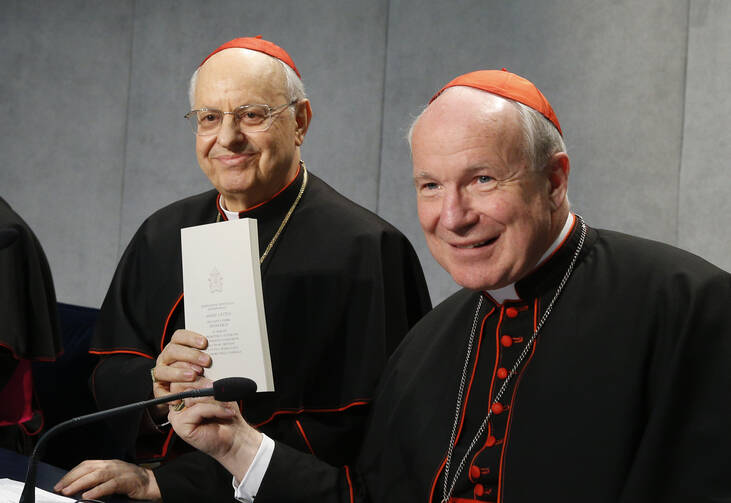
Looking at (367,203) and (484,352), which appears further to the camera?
(367,203)

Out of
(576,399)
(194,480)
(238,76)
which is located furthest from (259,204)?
(576,399)

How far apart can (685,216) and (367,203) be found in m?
1.74

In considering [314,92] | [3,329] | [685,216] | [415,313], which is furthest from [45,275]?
[685,216]

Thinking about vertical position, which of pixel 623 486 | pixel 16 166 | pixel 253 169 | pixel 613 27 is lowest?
→ pixel 623 486

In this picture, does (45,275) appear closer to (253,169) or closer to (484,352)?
(253,169)

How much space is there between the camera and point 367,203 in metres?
4.79

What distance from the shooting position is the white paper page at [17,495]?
6.10 feet

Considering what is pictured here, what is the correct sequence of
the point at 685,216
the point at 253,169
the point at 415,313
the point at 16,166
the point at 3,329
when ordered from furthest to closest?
1. the point at 16,166
2. the point at 685,216
3. the point at 3,329
4. the point at 415,313
5. the point at 253,169

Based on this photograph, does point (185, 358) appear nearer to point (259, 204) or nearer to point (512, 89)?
point (259, 204)

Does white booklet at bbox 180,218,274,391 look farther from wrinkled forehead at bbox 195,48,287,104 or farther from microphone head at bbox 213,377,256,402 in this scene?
wrinkled forehead at bbox 195,48,287,104

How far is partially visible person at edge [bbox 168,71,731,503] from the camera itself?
158 cm

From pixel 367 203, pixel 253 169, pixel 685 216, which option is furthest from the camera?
pixel 367 203

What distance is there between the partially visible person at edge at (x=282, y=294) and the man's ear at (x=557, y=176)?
2.63 ft

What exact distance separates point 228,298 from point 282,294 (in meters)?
0.56
